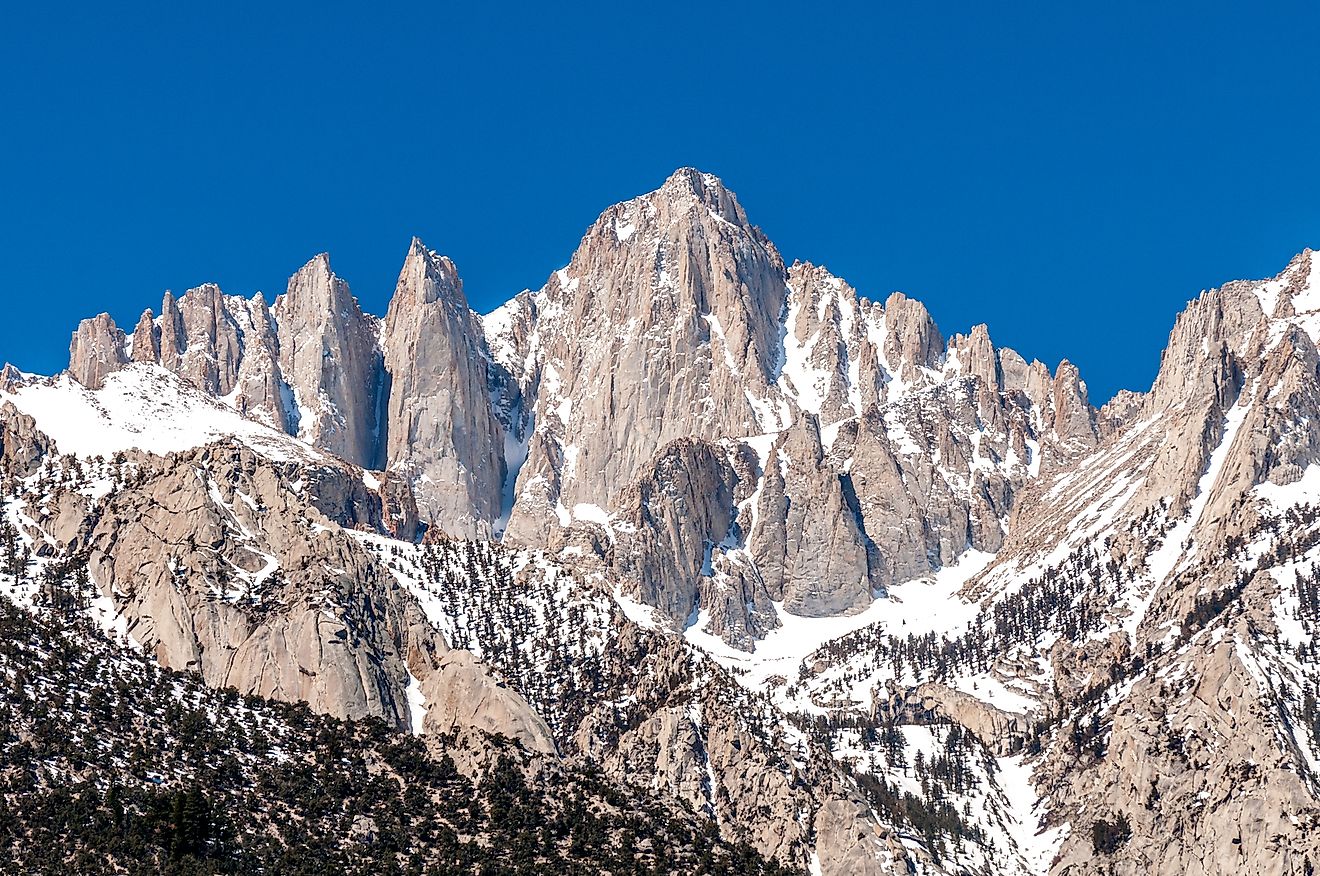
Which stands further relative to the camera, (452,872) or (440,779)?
(440,779)

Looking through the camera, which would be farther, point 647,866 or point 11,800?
point 647,866

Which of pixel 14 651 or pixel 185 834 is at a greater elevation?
pixel 14 651

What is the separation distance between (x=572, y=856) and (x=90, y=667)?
149 ft

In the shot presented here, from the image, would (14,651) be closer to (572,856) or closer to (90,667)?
(90,667)

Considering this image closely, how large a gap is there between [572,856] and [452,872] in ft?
43.7

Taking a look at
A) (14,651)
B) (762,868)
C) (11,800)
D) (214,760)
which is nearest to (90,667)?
(14,651)

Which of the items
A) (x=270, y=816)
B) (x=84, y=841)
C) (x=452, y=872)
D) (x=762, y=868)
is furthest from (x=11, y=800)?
(x=762, y=868)

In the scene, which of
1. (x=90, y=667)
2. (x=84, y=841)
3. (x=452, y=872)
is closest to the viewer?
(x=84, y=841)

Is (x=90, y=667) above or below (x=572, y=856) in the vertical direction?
above

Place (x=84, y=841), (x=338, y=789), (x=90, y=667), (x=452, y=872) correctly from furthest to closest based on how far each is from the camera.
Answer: (x=90, y=667) → (x=338, y=789) → (x=452, y=872) → (x=84, y=841)

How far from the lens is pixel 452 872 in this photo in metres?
171

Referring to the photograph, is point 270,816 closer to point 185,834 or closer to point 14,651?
point 185,834

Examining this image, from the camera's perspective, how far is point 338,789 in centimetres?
18212

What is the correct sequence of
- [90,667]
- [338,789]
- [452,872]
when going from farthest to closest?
[90,667] → [338,789] → [452,872]
